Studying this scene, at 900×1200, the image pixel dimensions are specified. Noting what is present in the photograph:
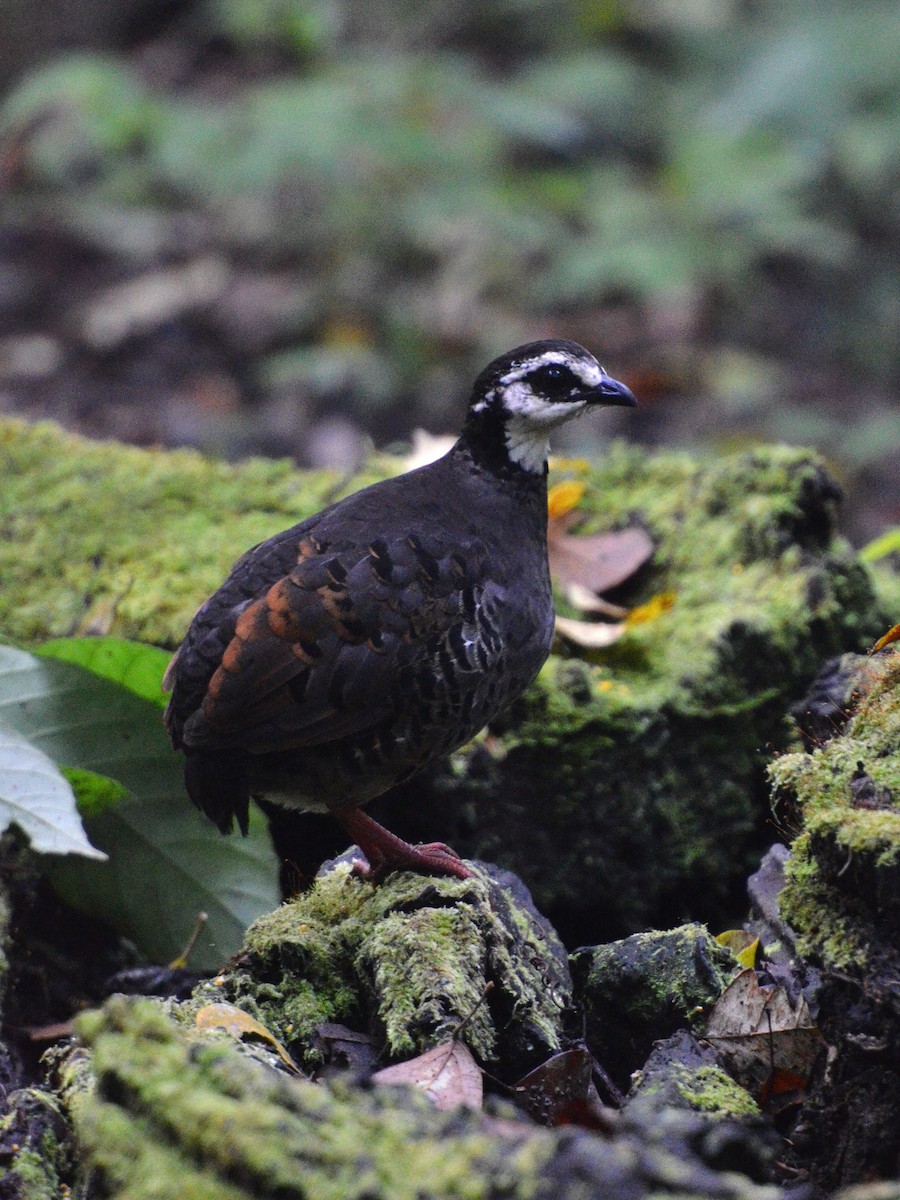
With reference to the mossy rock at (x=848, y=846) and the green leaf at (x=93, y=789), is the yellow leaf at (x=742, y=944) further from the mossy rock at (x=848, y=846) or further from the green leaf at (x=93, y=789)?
the green leaf at (x=93, y=789)

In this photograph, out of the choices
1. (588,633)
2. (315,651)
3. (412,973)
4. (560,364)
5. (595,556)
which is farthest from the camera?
(595,556)

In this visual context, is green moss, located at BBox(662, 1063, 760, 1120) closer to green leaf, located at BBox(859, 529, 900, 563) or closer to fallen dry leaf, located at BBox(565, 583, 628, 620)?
fallen dry leaf, located at BBox(565, 583, 628, 620)

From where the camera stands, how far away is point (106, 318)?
9.37 metres

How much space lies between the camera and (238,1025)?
2.69 m

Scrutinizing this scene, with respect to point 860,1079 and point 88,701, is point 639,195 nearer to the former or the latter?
point 88,701

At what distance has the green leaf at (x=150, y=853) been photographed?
3.74 metres

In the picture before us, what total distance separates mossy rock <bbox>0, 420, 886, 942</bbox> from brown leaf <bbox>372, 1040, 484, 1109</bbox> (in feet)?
4.98

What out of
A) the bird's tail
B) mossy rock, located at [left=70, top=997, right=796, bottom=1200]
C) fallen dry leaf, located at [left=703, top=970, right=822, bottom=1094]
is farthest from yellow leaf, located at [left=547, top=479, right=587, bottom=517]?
mossy rock, located at [left=70, top=997, right=796, bottom=1200]

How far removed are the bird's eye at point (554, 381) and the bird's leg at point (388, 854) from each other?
1303 mm

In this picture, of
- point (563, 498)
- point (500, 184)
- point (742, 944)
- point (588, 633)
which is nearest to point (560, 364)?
point (588, 633)

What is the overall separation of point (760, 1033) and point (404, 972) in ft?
2.39

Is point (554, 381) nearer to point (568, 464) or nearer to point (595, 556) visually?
point (595, 556)

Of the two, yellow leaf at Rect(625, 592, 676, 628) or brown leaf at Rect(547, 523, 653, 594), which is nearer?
→ yellow leaf at Rect(625, 592, 676, 628)

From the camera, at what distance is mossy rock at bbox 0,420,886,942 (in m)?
4.11
